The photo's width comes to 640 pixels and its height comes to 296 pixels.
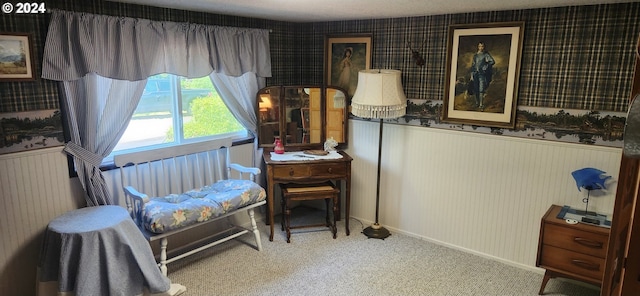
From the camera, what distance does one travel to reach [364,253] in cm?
348

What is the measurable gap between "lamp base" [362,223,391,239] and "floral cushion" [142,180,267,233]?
1073mm

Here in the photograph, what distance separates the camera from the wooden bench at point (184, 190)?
285 centimetres

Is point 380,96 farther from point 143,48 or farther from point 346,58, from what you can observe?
point 143,48

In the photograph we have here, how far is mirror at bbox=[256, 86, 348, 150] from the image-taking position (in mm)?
3887

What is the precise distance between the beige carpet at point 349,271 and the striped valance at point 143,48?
5.00ft

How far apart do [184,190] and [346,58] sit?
193 centimetres

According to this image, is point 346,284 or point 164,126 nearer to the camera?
point 346,284

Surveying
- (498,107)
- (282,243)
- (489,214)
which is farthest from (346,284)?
(498,107)

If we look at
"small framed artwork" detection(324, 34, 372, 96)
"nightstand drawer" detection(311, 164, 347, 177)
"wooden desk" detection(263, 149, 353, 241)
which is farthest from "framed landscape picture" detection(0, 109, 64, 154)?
"small framed artwork" detection(324, 34, 372, 96)

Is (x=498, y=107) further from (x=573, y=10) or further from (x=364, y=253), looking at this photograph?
(x=364, y=253)

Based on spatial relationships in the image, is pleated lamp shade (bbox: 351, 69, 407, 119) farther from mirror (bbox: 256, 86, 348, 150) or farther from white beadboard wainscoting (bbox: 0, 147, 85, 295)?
white beadboard wainscoting (bbox: 0, 147, 85, 295)

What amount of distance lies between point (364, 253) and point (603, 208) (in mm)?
1788

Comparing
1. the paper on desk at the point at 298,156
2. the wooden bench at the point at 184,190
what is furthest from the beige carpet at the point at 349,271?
the paper on desk at the point at 298,156

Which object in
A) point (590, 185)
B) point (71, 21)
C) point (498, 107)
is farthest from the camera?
point (498, 107)
